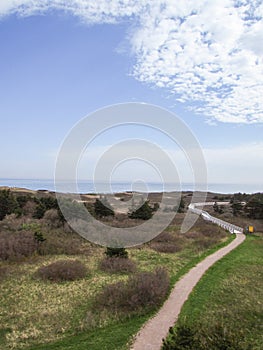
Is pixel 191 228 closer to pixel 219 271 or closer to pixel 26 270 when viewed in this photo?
pixel 219 271

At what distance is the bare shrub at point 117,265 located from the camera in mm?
17545

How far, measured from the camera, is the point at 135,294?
1239cm

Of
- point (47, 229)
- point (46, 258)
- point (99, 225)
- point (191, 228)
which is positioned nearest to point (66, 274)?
point (46, 258)

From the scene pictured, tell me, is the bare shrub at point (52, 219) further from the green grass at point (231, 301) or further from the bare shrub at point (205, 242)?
the green grass at point (231, 301)

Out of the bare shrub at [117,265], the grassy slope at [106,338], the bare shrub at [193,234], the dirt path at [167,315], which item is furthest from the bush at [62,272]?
the bare shrub at [193,234]

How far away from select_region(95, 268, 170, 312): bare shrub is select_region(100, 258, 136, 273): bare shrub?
387cm

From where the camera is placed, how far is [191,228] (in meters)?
33.3

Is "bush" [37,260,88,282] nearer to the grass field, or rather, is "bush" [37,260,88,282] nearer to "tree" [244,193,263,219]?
the grass field

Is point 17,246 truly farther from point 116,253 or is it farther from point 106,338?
point 106,338

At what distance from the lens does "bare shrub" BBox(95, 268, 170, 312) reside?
1209cm

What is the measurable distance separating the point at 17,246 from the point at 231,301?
1332 cm

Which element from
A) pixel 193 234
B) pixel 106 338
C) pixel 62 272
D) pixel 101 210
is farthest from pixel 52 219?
pixel 106 338

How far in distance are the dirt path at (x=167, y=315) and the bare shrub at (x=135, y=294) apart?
1.64 ft

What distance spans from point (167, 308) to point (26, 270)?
891 cm
